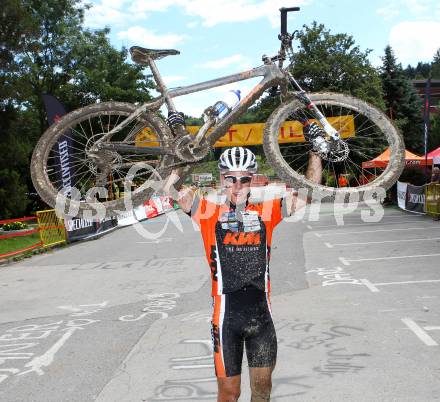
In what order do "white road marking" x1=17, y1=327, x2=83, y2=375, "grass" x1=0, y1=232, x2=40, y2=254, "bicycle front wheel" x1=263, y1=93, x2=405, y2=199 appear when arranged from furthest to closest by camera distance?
"grass" x1=0, y1=232, x2=40, y2=254
"white road marking" x1=17, y1=327, x2=83, y2=375
"bicycle front wheel" x1=263, y1=93, x2=405, y2=199

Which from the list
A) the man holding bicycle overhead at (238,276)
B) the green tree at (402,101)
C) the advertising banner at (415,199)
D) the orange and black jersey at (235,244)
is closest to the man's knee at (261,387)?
the man holding bicycle overhead at (238,276)

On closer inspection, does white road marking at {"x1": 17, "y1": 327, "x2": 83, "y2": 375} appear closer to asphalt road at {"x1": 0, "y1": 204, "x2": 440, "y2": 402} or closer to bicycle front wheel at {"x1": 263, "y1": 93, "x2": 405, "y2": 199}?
asphalt road at {"x1": 0, "y1": 204, "x2": 440, "y2": 402}

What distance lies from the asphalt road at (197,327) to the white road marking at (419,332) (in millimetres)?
28

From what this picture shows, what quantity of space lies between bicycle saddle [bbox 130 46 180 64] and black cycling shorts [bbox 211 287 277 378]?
207 cm

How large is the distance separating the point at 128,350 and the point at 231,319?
4.02 metres

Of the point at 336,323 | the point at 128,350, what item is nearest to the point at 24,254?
the point at 128,350

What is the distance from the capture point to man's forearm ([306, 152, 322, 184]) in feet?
13.7

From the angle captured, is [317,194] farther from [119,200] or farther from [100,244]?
[100,244]

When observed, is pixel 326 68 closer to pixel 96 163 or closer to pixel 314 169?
pixel 314 169

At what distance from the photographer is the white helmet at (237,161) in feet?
13.3

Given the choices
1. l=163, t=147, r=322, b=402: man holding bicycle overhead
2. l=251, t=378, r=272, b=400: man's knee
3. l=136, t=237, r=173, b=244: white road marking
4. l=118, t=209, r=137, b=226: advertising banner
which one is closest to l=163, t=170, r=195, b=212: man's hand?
l=163, t=147, r=322, b=402: man holding bicycle overhead

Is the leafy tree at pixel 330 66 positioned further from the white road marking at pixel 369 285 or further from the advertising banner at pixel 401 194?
the advertising banner at pixel 401 194

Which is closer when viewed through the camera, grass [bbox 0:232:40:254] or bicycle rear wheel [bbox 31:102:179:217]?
bicycle rear wheel [bbox 31:102:179:217]

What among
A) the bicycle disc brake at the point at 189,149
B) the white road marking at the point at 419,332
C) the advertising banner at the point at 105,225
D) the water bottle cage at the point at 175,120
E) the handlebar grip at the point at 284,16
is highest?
the handlebar grip at the point at 284,16
